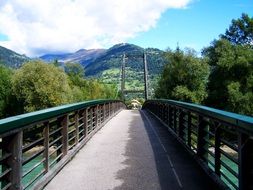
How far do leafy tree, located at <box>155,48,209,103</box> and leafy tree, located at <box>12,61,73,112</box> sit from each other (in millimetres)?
15680

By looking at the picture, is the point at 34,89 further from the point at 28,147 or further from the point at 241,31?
the point at 28,147

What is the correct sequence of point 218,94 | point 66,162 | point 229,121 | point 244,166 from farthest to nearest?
point 218,94 → point 66,162 → point 229,121 → point 244,166

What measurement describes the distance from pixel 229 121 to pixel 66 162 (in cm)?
403

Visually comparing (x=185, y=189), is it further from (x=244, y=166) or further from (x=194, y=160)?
(x=194, y=160)

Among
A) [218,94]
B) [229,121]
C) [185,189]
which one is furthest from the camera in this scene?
[218,94]

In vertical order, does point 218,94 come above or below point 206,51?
below

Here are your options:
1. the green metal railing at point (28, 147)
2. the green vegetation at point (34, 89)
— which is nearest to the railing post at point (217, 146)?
the green metal railing at point (28, 147)

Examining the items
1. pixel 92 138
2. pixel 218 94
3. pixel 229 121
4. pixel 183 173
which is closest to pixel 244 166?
pixel 229 121

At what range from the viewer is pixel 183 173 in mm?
8055

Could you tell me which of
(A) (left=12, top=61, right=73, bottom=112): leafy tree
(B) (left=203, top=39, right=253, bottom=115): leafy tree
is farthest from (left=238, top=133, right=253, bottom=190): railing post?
(A) (left=12, top=61, right=73, bottom=112): leafy tree

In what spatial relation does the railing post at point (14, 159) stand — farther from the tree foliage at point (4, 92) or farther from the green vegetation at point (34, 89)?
the tree foliage at point (4, 92)

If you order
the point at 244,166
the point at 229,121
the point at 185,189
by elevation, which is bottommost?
the point at 185,189

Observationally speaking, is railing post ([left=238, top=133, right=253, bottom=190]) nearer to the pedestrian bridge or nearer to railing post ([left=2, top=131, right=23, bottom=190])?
the pedestrian bridge

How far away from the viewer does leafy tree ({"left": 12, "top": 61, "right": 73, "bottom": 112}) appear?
6384 centimetres
